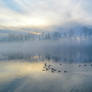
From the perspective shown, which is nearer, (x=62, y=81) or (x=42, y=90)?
(x=42, y=90)

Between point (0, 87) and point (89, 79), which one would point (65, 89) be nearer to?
point (89, 79)

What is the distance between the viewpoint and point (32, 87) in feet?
38.0

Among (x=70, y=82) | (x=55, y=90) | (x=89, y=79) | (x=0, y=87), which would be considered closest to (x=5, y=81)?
(x=0, y=87)

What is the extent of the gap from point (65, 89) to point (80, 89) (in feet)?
4.35

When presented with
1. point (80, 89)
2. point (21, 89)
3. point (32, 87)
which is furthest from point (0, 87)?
point (80, 89)

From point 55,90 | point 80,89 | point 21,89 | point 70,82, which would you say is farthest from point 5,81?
point 80,89

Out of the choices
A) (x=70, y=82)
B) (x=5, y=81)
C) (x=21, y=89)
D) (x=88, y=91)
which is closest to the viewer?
(x=88, y=91)

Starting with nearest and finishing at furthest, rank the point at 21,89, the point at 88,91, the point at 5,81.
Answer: the point at 88,91 → the point at 21,89 → the point at 5,81

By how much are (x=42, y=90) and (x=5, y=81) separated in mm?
5011

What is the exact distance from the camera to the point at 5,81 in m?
13.4

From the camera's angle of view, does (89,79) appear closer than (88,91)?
No

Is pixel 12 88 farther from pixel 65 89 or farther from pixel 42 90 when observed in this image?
pixel 65 89

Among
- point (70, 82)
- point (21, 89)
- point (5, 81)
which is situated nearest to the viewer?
point (21, 89)

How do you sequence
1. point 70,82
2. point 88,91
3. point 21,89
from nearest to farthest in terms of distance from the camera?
point 88,91, point 21,89, point 70,82
